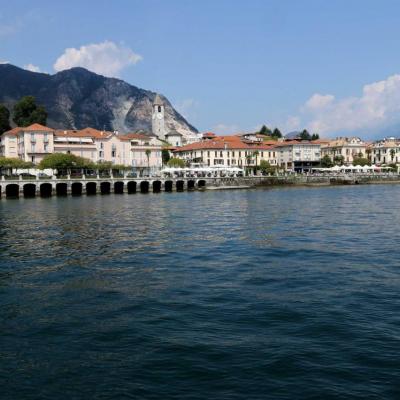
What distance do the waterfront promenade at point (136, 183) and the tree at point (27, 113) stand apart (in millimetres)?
57175

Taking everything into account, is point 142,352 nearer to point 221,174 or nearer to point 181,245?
point 181,245

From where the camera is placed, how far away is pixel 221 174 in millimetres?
113062

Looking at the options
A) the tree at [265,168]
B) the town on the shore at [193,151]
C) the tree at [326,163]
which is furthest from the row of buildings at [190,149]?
the tree at [265,168]

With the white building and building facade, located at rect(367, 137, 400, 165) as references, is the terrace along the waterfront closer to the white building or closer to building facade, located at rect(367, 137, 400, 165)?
the white building

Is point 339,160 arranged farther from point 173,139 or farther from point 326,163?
point 173,139

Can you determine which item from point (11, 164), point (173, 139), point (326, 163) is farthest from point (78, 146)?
point (326, 163)

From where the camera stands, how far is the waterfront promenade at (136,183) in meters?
83.1

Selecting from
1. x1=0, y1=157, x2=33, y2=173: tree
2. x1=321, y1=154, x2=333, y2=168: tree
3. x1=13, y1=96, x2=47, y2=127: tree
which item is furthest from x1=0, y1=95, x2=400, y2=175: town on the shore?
x1=13, y1=96, x2=47, y2=127: tree

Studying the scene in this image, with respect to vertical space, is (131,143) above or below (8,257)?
above

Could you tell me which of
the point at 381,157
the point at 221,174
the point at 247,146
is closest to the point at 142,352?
the point at 221,174

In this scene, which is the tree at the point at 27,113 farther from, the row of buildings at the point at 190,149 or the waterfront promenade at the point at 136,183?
the waterfront promenade at the point at 136,183

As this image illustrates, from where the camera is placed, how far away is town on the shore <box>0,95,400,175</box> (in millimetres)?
112062

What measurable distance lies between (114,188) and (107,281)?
74.9 metres

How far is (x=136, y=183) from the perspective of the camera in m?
93.2
